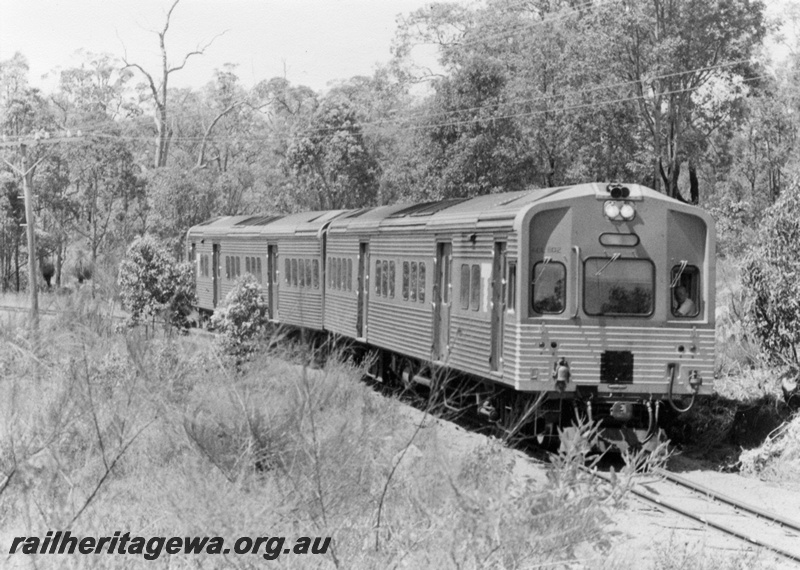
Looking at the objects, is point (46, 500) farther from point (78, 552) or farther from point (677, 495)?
point (677, 495)

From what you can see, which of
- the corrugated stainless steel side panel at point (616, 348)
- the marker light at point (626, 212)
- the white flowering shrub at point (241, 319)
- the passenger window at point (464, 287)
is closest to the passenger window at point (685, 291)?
the corrugated stainless steel side panel at point (616, 348)

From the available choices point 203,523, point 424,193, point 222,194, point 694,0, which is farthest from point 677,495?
point 222,194

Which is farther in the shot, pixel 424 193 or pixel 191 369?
pixel 424 193

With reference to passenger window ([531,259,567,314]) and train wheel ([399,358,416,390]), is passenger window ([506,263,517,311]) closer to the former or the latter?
passenger window ([531,259,567,314])

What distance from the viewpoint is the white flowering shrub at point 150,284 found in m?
18.7

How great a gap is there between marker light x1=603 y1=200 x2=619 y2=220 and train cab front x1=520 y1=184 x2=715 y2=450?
0.03 feet

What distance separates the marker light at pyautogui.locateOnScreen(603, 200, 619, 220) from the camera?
39.3 ft

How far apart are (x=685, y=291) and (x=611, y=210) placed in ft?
4.04

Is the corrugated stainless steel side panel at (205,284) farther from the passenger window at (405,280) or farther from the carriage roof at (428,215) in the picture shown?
the passenger window at (405,280)

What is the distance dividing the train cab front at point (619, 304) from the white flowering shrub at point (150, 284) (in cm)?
850

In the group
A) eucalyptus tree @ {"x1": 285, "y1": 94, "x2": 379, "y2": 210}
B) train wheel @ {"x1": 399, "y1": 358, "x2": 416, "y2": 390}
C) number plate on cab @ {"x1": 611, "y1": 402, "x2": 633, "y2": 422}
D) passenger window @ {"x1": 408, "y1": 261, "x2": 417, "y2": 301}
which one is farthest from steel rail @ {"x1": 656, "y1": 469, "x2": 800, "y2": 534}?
eucalyptus tree @ {"x1": 285, "y1": 94, "x2": 379, "y2": 210}

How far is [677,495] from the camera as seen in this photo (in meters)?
11.0

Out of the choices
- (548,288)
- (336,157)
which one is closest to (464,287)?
(548,288)

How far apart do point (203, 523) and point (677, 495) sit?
18.6 feet
